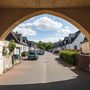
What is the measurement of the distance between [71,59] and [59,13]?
30.0 feet

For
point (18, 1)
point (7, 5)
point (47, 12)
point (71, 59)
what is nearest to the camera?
point (18, 1)

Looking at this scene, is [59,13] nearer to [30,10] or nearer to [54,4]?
[54,4]

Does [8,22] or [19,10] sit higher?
[19,10]

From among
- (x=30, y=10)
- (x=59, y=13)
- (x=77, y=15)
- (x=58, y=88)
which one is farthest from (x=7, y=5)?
(x=58, y=88)

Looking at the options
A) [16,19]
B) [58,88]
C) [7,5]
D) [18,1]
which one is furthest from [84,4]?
[58,88]

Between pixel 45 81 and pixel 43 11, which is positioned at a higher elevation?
pixel 43 11

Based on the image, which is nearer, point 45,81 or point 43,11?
point 43,11

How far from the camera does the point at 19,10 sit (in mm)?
5176

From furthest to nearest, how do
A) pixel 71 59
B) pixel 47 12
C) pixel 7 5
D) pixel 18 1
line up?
pixel 71 59
pixel 47 12
pixel 7 5
pixel 18 1

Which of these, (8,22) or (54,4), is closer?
(54,4)

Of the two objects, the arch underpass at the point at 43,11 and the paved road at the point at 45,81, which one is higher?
the arch underpass at the point at 43,11

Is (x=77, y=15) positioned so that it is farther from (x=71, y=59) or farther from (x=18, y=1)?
(x=71, y=59)

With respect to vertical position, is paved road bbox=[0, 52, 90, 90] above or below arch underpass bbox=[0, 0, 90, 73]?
below

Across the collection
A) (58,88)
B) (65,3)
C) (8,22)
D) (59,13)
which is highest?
(65,3)
